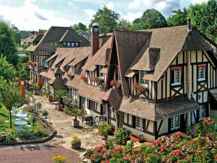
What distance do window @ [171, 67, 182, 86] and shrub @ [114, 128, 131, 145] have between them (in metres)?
5.46

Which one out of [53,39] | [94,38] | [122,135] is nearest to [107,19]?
[53,39]

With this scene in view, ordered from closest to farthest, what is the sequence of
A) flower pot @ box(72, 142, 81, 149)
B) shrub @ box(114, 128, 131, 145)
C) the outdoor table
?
1. flower pot @ box(72, 142, 81, 149)
2. shrub @ box(114, 128, 131, 145)
3. the outdoor table

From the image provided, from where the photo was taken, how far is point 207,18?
136ft

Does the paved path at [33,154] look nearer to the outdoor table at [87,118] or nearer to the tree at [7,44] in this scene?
the outdoor table at [87,118]

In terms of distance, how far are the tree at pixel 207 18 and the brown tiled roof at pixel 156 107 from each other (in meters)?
23.6

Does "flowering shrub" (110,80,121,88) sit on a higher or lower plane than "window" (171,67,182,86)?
lower

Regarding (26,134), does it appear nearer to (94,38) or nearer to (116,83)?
(116,83)

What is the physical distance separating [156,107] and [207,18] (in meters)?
29.0

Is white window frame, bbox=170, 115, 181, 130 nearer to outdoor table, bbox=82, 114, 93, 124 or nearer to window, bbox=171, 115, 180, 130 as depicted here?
window, bbox=171, 115, 180, 130

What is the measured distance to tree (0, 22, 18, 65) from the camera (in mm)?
52219

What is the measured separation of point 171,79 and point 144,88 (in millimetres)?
2364

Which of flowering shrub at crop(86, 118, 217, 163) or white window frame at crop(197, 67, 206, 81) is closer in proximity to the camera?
flowering shrub at crop(86, 118, 217, 163)

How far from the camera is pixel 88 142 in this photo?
20.6m

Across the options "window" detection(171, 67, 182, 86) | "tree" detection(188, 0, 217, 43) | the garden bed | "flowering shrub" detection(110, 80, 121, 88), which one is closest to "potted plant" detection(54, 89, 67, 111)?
A: the garden bed
